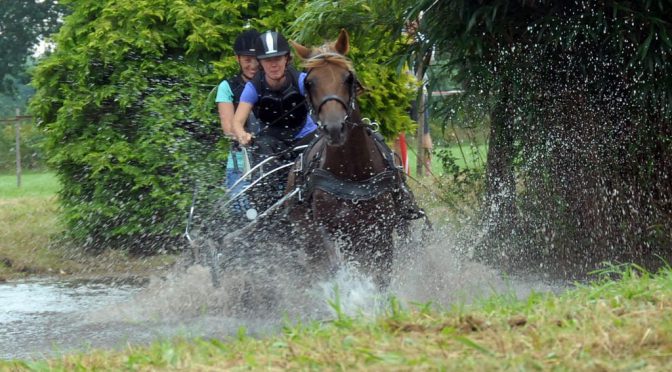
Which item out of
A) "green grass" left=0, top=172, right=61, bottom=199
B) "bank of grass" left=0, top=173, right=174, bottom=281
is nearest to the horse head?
"bank of grass" left=0, top=173, right=174, bottom=281

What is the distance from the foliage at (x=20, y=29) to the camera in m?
38.0

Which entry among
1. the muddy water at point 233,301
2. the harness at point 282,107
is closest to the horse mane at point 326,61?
the harness at point 282,107

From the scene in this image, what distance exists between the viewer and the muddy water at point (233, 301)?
23.8 ft

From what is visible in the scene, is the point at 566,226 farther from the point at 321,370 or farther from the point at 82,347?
the point at 321,370

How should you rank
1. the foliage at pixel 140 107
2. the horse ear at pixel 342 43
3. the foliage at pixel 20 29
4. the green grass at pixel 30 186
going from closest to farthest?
the horse ear at pixel 342 43
the foliage at pixel 140 107
the green grass at pixel 30 186
the foliage at pixel 20 29

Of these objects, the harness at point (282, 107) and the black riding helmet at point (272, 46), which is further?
the harness at point (282, 107)

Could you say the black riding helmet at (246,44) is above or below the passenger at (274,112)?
above

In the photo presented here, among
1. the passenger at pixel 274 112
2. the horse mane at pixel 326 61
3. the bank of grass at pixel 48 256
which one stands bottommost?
the bank of grass at pixel 48 256

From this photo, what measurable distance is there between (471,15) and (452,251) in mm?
1722

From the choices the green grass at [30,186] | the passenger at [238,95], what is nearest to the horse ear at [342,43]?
the passenger at [238,95]

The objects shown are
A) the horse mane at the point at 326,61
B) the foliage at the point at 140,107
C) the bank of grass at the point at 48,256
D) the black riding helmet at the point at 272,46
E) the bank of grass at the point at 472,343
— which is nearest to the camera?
the bank of grass at the point at 472,343

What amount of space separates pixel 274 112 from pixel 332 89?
1419mm

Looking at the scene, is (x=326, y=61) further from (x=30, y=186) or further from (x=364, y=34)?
(x=30, y=186)

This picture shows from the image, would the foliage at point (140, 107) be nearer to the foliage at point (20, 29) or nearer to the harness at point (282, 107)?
the harness at point (282, 107)
